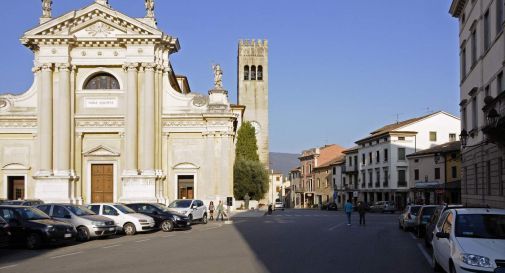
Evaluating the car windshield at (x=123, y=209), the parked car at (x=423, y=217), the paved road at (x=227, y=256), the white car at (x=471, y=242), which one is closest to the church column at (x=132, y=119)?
the car windshield at (x=123, y=209)

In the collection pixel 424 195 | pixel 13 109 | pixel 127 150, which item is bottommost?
pixel 424 195

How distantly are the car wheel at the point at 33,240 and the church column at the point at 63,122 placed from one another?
23.9 m

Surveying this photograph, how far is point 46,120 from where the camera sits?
43375mm

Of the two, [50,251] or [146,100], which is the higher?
[146,100]

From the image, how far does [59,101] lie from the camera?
4344 centimetres

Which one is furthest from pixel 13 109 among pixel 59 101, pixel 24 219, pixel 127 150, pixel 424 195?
pixel 424 195

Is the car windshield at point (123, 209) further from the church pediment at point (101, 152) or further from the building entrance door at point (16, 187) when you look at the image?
the building entrance door at point (16, 187)

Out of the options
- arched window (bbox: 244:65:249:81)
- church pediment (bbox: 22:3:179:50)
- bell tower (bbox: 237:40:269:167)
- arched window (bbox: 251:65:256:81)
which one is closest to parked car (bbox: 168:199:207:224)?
church pediment (bbox: 22:3:179:50)

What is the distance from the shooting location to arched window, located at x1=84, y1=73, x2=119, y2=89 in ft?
148

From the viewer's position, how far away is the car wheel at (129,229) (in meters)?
26.5

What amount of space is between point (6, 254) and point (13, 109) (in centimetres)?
2855

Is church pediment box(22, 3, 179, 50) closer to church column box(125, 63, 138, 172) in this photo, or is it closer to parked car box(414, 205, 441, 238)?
church column box(125, 63, 138, 172)

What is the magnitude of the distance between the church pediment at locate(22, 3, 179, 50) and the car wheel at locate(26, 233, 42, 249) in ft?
84.4

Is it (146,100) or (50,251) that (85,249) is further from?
(146,100)
